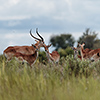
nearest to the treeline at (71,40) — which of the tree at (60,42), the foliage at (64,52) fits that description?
the tree at (60,42)

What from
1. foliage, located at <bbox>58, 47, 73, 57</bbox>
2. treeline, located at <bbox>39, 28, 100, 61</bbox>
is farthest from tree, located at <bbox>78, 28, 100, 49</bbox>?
foliage, located at <bbox>58, 47, 73, 57</bbox>

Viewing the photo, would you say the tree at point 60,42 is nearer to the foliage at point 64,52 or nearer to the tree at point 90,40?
the tree at point 90,40

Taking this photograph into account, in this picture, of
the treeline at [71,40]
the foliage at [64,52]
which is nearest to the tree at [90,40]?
the treeline at [71,40]

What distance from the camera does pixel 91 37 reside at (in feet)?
140

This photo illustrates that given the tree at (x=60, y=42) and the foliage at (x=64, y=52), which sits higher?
the tree at (x=60, y=42)

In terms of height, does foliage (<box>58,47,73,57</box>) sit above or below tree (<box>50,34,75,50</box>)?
below

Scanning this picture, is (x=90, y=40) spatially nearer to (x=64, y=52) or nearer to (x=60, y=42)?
(x=60, y=42)

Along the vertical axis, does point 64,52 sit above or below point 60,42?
below

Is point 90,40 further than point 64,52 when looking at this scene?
Yes

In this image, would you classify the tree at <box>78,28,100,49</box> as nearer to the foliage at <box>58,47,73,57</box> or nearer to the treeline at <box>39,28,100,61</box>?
the treeline at <box>39,28,100,61</box>

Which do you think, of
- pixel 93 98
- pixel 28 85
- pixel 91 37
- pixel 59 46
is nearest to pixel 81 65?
pixel 28 85

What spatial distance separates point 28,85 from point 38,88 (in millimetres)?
448

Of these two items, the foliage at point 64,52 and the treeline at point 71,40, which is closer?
the foliage at point 64,52

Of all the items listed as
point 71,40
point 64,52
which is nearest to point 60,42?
point 71,40
